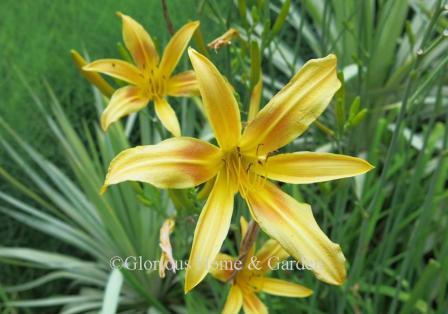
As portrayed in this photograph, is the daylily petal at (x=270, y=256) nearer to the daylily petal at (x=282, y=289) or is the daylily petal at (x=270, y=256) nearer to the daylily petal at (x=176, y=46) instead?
the daylily petal at (x=282, y=289)

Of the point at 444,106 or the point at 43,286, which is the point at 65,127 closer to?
the point at 43,286

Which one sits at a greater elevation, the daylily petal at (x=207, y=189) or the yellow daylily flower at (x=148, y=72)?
the yellow daylily flower at (x=148, y=72)

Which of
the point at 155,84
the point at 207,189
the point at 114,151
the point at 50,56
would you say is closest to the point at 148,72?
the point at 155,84

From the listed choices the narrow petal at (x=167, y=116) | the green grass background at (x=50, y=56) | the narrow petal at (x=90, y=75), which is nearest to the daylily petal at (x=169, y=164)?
the narrow petal at (x=167, y=116)

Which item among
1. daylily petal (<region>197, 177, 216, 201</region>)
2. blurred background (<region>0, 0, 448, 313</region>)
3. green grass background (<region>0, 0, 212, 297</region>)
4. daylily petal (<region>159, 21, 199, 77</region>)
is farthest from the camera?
green grass background (<region>0, 0, 212, 297</region>)

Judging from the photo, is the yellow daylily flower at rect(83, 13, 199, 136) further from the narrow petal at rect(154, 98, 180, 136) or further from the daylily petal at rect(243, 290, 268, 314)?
the daylily petal at rect(243, 290, 268, 314)

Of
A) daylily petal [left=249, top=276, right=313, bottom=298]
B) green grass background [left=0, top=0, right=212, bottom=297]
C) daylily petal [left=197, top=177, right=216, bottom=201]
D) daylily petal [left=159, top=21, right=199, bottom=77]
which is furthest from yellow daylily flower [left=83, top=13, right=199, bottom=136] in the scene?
green grass background [left=0, top=0, right=212, bottom=297]

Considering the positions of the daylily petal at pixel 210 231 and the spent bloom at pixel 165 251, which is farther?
the spent bloom at pixel 165 251

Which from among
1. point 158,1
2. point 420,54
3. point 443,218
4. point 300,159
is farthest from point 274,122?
point 158,1
